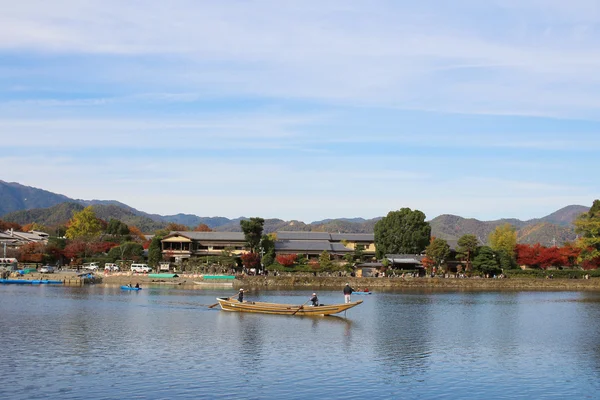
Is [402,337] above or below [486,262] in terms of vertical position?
below

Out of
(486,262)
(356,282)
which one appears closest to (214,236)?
(356,282)

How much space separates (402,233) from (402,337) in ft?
235

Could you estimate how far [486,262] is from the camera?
3767 inches

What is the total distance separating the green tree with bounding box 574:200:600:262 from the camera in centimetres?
9119

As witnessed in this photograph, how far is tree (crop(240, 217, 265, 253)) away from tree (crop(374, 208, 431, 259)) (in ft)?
68.2

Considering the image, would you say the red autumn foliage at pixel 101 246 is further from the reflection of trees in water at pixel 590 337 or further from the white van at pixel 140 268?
the reflection of trees in water at pixel 590 337

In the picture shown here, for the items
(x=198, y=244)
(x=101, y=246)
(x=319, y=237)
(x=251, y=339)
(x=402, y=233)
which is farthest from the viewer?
(x=319, y=237)

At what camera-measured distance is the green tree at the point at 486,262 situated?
314 feet

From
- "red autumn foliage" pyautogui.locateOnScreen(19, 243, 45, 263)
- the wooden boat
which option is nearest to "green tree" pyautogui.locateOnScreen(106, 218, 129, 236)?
"red autumn foliage" pyautogui.locateOnScreen(19, 243, 45, 263)

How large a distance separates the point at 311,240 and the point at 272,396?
320ft

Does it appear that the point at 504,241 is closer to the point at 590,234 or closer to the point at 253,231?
the point at 590,234

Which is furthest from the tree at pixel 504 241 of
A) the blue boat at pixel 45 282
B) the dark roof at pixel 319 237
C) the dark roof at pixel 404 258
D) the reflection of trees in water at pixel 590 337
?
the blue boat at pixel 45 282

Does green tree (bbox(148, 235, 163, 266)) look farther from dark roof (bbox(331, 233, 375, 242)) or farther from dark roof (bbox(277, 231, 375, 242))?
dark roof (bbox(331, 233, 375, 242))

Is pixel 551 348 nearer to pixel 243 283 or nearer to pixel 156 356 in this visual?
pixel 156 356
